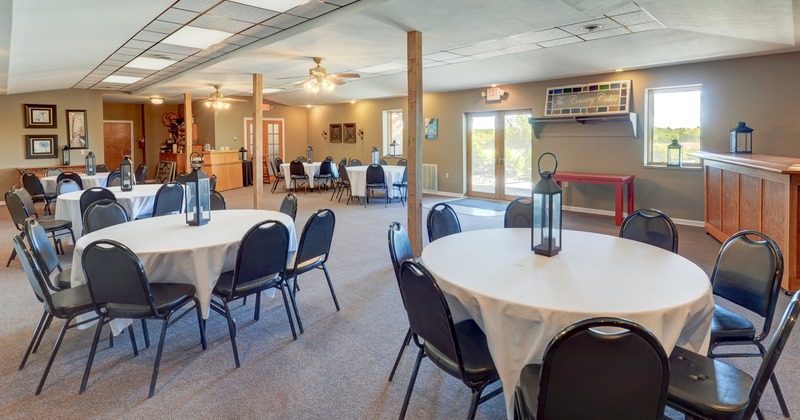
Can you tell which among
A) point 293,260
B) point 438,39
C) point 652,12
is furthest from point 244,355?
point 652,12

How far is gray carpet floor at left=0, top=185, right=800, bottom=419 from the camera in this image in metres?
2.33

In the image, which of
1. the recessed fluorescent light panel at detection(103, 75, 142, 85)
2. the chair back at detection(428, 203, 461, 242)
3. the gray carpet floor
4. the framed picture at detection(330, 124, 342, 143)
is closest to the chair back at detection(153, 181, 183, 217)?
the gray carpet floor

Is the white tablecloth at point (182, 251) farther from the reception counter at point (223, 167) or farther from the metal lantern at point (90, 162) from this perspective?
the reception counter at point (223, 167)

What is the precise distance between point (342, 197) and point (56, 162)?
647cm

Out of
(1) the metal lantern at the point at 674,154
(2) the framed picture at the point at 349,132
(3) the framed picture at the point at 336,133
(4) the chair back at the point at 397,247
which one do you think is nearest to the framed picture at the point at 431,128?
(2) the framed picture at the point at 349,132

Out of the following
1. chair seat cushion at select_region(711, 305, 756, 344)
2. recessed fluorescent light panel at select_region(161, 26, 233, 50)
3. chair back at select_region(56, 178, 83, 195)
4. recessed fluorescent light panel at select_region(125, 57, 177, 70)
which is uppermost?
recessed fluorescent light panel at select_region(125, 57, 177, 70)

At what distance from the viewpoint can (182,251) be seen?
274cm

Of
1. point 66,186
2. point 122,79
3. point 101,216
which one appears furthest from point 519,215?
point 122,79

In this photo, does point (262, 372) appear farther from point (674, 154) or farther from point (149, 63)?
point (674, 154)

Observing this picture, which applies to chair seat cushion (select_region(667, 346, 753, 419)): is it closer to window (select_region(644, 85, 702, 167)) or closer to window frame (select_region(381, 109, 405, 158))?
window (select_region(644, 85, 702, 167))

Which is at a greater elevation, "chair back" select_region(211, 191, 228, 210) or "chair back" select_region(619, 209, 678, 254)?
"chair back" select_region(211, 191, 228, 210)

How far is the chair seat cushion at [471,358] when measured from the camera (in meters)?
1.87

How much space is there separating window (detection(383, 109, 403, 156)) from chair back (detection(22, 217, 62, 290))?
933 centimetres

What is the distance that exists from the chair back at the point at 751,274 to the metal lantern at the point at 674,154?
532cm
